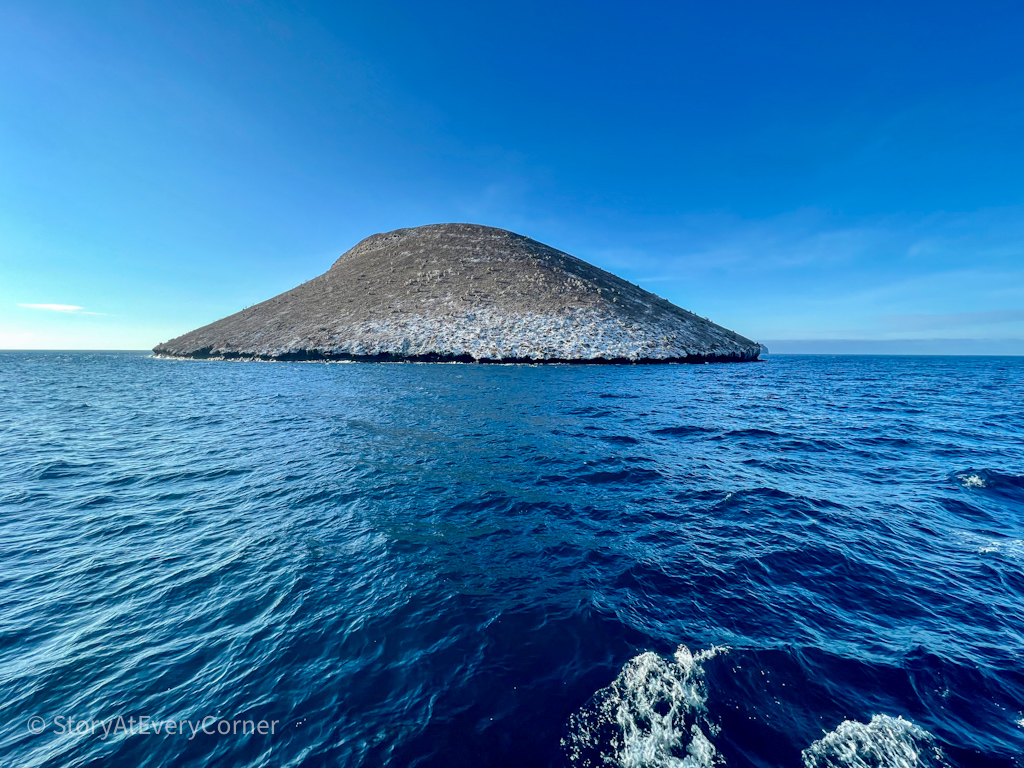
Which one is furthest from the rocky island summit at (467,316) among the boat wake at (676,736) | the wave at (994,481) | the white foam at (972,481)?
the boat wake at (676,736)

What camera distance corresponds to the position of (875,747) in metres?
4.57

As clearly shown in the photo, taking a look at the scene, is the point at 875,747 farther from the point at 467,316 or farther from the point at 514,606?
the point at 467,316

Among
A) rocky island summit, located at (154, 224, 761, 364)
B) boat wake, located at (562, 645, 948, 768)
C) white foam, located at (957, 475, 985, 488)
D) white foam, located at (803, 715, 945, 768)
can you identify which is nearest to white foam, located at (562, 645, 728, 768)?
boat wake, located at (562, 645, 948, 768)

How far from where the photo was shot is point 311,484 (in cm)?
1296

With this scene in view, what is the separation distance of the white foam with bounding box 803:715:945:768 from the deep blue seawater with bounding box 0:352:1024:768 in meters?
0.03

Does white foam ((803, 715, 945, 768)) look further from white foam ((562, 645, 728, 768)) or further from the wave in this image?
the wave

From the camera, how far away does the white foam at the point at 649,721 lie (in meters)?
4.38

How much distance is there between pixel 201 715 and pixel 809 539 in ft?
41.0

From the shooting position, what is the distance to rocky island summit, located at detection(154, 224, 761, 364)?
67438mm

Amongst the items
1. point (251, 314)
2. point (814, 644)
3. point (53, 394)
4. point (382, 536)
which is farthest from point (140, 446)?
point (251, 314)

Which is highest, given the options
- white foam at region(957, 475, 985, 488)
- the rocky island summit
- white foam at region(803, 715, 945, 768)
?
the rocky island summit

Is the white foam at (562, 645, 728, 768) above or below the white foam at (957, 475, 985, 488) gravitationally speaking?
below

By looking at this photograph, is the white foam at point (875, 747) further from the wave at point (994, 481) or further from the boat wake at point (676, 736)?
the wave at point (994, 481)

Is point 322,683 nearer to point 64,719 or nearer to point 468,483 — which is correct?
point 64,719
